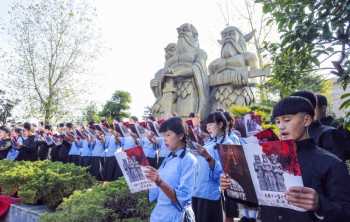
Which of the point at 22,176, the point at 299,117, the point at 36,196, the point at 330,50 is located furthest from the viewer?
the point at 22,176

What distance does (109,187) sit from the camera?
558 cm

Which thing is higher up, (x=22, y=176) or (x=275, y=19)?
(x=275, y=19)

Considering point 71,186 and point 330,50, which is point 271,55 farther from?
point 71,186

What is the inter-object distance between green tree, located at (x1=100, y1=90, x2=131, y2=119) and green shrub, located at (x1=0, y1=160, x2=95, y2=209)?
1427 cm

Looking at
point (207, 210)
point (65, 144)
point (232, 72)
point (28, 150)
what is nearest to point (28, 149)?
point (28, 150)

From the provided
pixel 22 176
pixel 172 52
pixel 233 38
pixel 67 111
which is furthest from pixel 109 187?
pixel 67 111

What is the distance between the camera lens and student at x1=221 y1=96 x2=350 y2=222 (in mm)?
1892

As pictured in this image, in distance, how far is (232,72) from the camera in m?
12.4

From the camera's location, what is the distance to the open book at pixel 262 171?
1939 millimetres

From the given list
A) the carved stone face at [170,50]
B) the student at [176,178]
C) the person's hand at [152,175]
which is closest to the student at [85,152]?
the carved stone face at [170,50]

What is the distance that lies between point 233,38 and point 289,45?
31.8ft

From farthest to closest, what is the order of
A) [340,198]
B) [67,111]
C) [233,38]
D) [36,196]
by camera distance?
[67,111] → [233,38] → [36,196] → [340,198]

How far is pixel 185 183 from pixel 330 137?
1.24m

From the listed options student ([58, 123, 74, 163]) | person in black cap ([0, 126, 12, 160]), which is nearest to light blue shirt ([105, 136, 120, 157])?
student ([58, 123, 74, 163])
